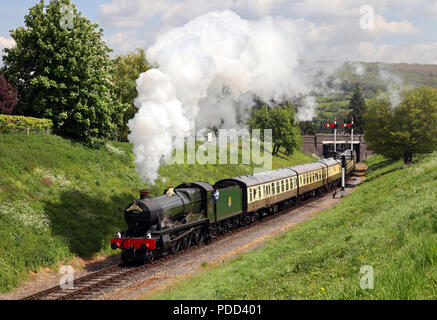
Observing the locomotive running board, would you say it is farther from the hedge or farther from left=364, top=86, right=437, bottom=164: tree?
left=364, top=86, right=437, bottom=164: tree

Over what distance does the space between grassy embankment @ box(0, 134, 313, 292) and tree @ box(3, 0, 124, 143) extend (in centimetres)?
225

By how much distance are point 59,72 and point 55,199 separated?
39.8ft

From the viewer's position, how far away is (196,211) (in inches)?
940

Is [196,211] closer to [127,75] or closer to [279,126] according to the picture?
[127,75]

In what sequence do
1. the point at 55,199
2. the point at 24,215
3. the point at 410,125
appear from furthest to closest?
1. the point at 410,125
2. the point at 55,199
3. the point at 24,215

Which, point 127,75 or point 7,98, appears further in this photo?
point 127,75

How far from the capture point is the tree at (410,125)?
47.8 meters

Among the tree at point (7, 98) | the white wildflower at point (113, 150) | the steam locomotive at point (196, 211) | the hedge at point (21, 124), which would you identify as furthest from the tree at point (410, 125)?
the tree at point (7, 98)

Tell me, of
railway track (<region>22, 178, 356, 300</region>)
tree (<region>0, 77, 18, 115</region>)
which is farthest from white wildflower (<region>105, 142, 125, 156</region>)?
railway track (<region>22, 178, 356, 300</region>)

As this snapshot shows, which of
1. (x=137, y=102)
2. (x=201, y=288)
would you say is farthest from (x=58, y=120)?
(x=201, y=288)

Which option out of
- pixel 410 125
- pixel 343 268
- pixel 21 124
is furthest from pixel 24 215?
pixel 410 125

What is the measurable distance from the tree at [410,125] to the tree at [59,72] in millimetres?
33568

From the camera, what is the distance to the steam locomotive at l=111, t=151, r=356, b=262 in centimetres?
1981
